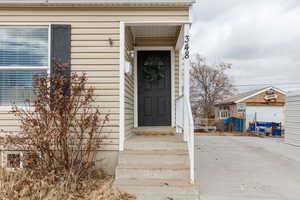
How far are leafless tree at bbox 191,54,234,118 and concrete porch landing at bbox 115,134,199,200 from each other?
20.1 meters

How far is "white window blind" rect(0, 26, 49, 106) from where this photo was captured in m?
4.34

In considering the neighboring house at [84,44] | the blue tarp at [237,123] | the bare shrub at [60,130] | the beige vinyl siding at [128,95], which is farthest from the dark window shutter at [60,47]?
the blue tarp at [237,123]

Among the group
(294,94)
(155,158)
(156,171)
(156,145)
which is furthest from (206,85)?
(156,171)

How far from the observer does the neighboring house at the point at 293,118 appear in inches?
396

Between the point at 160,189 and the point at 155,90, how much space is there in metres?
3.05

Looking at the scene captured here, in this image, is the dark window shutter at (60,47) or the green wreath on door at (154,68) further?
the green wreath on door at (154,68)

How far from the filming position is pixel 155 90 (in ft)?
20.0

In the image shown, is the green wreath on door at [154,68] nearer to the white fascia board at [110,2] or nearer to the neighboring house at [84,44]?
the neighboring house at [84,44]

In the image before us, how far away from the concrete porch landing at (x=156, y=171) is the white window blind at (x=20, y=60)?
214 cm

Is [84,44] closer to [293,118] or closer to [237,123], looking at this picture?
[293,118]

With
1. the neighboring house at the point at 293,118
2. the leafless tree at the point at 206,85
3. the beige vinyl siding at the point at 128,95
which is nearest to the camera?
the beige vinyl siding at the point at 128,95

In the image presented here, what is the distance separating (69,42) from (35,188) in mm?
2522

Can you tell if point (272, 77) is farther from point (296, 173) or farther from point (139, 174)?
point (139, 174)

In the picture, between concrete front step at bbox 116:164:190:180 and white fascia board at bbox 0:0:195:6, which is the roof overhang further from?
concrete front step at bbox 116:164:190:180
